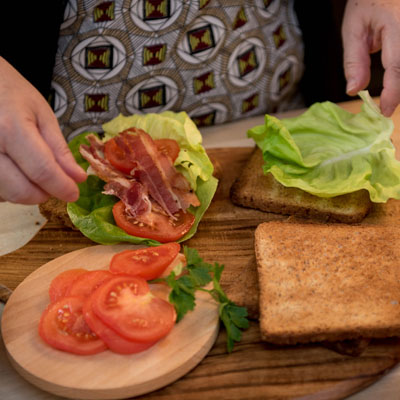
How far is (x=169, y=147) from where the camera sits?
3020 mm

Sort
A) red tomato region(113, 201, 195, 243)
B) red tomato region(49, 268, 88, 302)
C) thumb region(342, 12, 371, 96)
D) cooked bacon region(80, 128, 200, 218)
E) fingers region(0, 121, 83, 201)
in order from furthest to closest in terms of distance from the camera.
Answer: thumb region(342, 12, 371, 96) < cooked bacon region(80, 128, 200, 218) < red tomato region(113, 201, 195, 243) < red tomato region(49, 268, 88, 302) < fingers region(0, 121, 83, 201)

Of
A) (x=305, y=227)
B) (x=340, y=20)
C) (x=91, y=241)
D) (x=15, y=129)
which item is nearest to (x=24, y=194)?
(x=15, y=129)

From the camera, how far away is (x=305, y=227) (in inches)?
102

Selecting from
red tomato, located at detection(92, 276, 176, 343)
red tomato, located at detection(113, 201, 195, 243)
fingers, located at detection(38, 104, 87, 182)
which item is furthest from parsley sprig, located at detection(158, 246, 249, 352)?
fingers, located at detection(38, 104, 87, 182)

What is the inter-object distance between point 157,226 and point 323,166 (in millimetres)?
1070

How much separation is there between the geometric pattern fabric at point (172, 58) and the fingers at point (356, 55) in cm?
54

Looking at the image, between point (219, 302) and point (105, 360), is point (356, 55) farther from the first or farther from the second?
point (105, 360)

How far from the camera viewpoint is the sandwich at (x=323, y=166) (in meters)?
2.86

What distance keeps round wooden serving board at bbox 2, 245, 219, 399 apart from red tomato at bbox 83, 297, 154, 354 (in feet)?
0.11

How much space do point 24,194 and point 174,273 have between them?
67cm

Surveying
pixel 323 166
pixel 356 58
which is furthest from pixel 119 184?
pixel 356 58

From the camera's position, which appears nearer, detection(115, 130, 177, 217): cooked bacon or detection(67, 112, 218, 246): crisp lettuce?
detection(67, 112, 218, 246): crisp lettuce

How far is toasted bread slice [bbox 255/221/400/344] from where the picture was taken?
2.05m

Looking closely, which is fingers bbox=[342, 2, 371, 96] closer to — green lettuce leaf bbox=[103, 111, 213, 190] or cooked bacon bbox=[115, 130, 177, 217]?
green lettuce leaf bbox=[103, 111, 213, 190]
